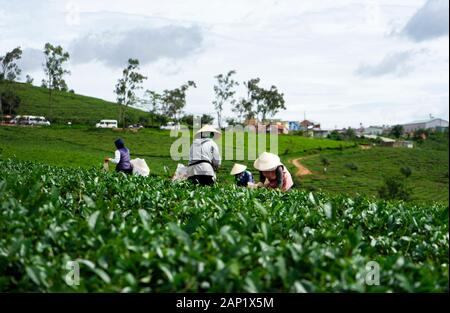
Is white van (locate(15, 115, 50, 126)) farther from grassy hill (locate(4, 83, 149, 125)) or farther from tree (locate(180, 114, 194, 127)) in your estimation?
tree (locate(180, 114, 194, 127))

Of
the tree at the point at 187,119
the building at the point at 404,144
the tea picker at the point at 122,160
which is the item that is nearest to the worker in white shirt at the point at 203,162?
the tea picker at the point at 122,160

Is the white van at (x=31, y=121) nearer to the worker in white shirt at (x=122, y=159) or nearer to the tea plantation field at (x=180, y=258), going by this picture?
the worker in white shirt at (x=122, y=159)

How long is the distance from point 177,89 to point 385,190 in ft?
151

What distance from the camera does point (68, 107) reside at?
8581 cm

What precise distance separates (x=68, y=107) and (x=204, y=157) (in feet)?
267

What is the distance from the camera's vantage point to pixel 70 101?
89625 millimetres

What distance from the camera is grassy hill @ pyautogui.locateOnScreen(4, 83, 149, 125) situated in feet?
257

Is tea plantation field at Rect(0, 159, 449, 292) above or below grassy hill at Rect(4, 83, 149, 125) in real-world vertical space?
below

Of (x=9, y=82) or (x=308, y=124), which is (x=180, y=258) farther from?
(x=308, y=124)

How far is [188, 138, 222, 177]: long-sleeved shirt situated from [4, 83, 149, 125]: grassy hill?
64657 millimetres

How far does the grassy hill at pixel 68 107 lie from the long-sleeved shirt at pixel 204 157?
64657 millimetres

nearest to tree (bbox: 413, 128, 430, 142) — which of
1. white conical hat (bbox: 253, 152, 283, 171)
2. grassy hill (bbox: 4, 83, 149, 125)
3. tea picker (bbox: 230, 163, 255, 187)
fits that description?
grassy hill (bbox: 4, 83, 149, 125)

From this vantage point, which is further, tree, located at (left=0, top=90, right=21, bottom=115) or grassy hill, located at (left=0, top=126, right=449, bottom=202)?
tree, located at (left=0, top=90, right=21, bottom=115)

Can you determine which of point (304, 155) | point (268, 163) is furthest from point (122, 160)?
point (304, 155)
